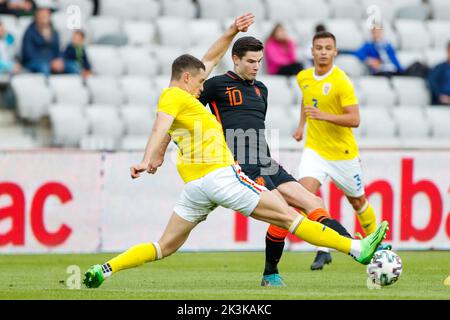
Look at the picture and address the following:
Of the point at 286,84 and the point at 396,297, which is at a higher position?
the point at 286,84

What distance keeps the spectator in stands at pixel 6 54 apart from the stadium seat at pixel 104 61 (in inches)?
52.0

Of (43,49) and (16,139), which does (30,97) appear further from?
(43,49)

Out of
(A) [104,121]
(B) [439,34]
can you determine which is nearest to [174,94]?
(A) [104,121]

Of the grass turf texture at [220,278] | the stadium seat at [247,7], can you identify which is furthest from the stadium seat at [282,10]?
the grass turf texture at [220,278]

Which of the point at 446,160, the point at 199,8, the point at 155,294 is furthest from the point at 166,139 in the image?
the point at 199,8

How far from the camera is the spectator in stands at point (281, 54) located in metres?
18.0

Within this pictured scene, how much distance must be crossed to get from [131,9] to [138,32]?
533 mm

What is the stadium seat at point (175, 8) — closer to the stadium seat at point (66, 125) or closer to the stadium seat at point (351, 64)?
the stadium seat at point (351, 64)

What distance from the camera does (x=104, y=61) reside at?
17.7 m

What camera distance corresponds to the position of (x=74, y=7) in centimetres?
1820

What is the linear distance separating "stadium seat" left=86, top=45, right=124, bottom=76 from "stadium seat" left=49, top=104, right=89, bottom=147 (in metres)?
1.63

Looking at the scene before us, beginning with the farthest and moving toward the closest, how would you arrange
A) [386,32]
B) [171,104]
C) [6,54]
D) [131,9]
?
1. [386,32]
2. [131,9]
3. [6,54]
4. [171,104]
